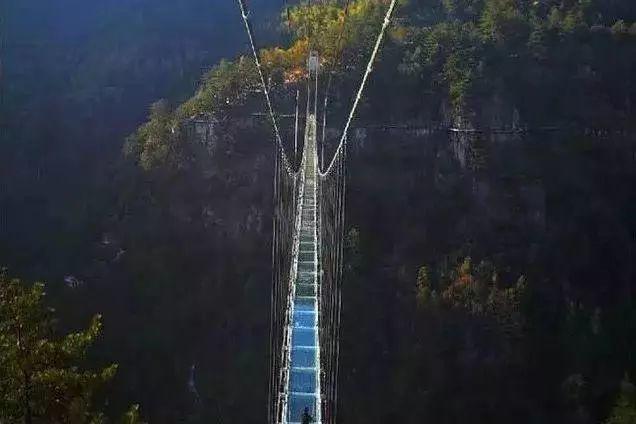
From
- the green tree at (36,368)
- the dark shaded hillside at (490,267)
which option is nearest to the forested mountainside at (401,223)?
the dark shaded hillside at (490,267)

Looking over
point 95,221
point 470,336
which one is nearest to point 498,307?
point 470,336

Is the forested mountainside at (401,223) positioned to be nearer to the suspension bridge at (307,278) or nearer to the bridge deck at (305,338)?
the suspension bridge at (307,278)

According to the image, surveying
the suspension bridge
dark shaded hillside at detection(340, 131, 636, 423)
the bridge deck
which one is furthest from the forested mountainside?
the bridge deck

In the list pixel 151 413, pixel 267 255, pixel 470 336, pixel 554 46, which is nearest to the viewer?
pixel 151 413

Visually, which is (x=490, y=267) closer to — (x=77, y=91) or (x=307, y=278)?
(x=307, y=278)

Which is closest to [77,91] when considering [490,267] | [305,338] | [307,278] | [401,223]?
[401,223]

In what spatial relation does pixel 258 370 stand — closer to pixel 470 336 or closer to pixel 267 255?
pixel 267 255
